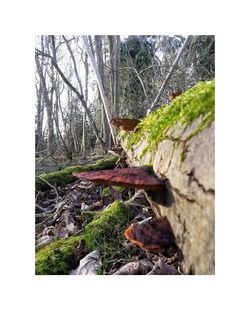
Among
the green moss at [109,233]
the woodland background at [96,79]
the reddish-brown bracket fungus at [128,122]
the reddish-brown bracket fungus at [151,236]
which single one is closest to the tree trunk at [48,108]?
the woodland background at [96,79]

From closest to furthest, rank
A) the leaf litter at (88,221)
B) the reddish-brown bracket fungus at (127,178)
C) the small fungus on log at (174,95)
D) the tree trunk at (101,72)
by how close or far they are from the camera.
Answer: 1. the reddish-brown bracket fungus at (127,178)
2. the leaf litter at (88,221)
3. the small fungus on log at (174,95)
4. the tree trunk at (101,72)

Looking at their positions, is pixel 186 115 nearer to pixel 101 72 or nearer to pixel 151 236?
pixel 151 236

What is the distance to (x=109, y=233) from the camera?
1.71 meters

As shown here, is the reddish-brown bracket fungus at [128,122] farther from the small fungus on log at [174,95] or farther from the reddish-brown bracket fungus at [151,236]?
the reddish-brown bracket fungus at [151,236]

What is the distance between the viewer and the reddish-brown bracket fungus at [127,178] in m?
1.22

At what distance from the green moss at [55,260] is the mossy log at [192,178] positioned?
0.55 metres

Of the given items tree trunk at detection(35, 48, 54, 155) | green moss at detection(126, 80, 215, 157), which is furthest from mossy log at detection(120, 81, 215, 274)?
tree trunk at detection(35, 48, 54, 155)

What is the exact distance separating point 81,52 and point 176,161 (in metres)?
1.04

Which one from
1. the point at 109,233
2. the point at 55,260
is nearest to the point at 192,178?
the point at 109,233

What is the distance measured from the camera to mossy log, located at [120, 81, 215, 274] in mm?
1217

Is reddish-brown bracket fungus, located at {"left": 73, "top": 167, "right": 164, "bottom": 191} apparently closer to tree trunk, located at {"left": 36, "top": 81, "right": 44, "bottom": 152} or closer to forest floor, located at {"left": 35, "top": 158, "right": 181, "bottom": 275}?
forest floor, located at {"left": 35, "top": 158, "right": 181, "bottom": 275}
